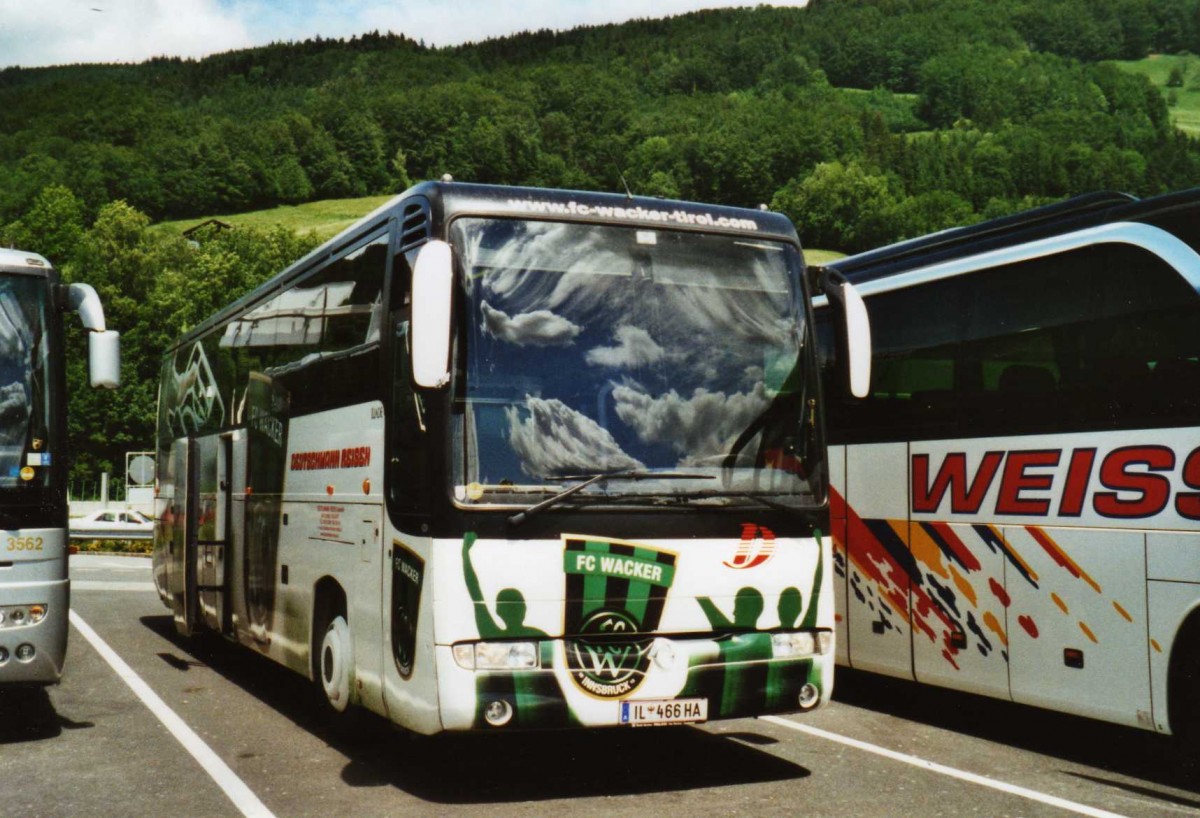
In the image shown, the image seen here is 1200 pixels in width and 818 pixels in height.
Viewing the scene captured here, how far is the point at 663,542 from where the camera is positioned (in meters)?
7.16

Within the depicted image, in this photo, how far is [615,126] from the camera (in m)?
69.1

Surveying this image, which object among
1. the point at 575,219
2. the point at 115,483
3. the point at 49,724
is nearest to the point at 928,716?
the point at 575,219

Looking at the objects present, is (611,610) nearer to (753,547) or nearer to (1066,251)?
(753,547)

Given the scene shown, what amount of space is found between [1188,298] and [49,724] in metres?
8.00

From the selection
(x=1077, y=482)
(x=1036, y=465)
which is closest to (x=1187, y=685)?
(x=1077, y=482)

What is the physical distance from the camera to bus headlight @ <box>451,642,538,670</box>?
682 cm

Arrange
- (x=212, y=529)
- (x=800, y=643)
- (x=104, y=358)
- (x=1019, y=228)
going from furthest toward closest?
(x=212, y=529) < (x=1019, y=228) < (x=104, y=358) < (x=800, y=643)

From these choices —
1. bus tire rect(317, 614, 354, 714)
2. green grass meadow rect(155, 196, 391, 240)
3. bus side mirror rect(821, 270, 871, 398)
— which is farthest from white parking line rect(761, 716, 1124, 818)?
green grass meadow rect(155, 196, 391, 240)

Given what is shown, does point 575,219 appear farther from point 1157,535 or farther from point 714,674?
point 1157,535

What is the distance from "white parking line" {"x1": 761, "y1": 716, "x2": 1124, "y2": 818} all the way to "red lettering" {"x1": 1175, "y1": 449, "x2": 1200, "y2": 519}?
1656 millimetres

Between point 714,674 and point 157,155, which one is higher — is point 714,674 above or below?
below

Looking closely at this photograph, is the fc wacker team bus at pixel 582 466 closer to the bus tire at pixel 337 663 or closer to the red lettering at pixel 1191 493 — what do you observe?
the bus tire at pixel 337 663

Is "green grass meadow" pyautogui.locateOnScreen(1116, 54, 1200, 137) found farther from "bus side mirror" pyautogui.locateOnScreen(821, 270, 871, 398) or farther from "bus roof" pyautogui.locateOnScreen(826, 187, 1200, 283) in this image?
"bus side mirror" pyautogui.locateOnScreen(821, 270, 871, 398)

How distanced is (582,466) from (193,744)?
11.9ft
